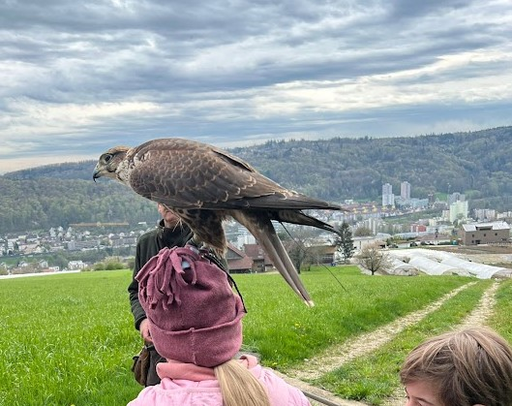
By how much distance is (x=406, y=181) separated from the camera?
161 metres

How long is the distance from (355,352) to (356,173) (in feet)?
398

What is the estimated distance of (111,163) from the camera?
3.30 meters

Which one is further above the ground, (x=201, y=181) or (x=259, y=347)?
(x=201, y=181)

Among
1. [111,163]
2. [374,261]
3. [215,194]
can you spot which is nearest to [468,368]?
[215,194]

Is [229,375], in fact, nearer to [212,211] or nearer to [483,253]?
[212,211]

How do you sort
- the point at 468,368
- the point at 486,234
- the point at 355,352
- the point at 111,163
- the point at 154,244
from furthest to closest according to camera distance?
1. the point at 486,234
2. the point at 355,352
3. the point at 154,244
4. the point at 111,163
5. the point at 468,368

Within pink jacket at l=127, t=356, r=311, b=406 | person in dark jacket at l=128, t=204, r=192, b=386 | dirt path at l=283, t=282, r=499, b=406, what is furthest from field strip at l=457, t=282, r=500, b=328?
pink jacket at l=127, t=356, r=311, b=406

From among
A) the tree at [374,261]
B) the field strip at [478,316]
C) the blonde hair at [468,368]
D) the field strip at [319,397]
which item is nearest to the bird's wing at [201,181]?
the blonde hair at [468,368]

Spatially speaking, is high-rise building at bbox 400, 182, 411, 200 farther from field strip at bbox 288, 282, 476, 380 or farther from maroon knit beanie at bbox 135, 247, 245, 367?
maroon knit beanie at bbox 135, 247, 245, 367

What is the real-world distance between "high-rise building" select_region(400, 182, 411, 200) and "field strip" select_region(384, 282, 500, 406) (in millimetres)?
143025

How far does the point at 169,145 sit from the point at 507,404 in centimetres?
196

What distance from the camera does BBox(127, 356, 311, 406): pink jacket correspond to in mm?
1680

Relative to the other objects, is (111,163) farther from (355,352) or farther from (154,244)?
(355,352)

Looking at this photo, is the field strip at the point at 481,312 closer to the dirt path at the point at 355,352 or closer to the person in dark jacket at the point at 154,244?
the dirt path at the point at 355,352
